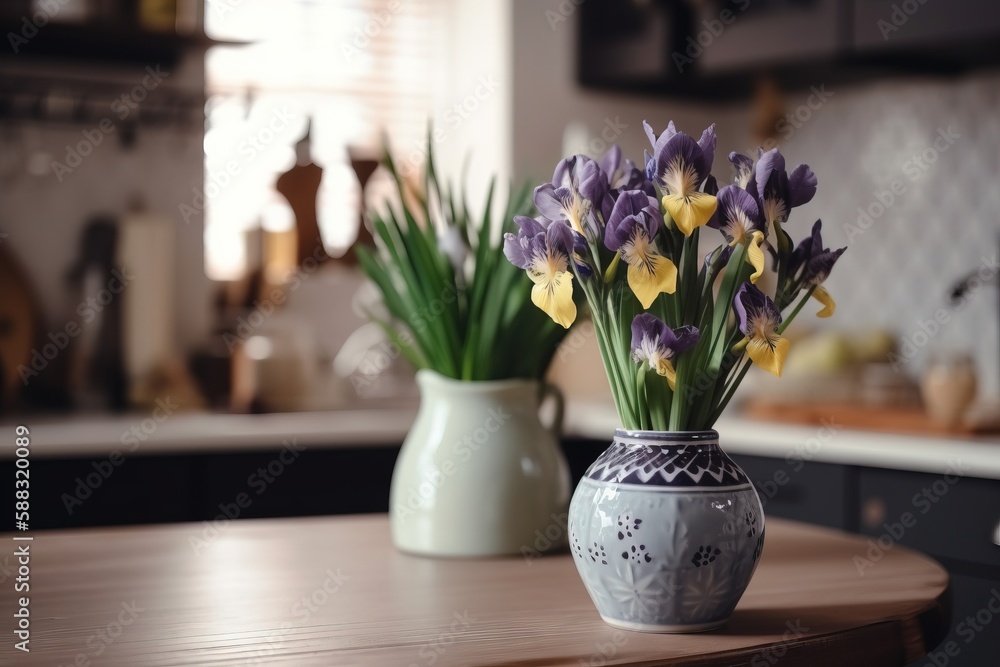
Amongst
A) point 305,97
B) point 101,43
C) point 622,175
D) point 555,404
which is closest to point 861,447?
point 555,404

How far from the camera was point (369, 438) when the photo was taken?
2.54m

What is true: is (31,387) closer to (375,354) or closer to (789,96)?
(375,354)

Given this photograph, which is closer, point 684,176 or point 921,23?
point 684,176

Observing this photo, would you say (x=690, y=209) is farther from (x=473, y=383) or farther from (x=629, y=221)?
(x=473, y=383)

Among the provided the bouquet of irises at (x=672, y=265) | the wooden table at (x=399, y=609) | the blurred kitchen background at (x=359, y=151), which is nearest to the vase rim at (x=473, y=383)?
the wooden table at (x=399, y=609)

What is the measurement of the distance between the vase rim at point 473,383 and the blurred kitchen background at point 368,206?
1036 millimetres

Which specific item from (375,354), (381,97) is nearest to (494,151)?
(381,97)

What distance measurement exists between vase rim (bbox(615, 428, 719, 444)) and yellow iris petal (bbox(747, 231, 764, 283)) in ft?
0.44

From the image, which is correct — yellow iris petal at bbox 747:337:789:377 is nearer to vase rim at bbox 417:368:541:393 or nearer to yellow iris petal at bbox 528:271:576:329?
yellow iris petal at bbox 528:271:576:329

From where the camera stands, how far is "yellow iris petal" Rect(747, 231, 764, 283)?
0.84 metres

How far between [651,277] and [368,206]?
4.60 feet

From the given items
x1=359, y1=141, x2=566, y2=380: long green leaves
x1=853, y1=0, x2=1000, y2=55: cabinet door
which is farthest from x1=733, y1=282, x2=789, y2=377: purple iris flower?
x1=853, y1=0, x2=1000, y2=55: cabinet door

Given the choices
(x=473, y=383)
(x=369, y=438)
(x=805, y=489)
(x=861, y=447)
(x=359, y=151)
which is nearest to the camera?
(x=473, y=383)

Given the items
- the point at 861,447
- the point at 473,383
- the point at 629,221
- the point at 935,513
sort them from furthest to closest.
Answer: the point at 861,447 → the point at 935,513 → the point at 473,383 → the point at 629,221
